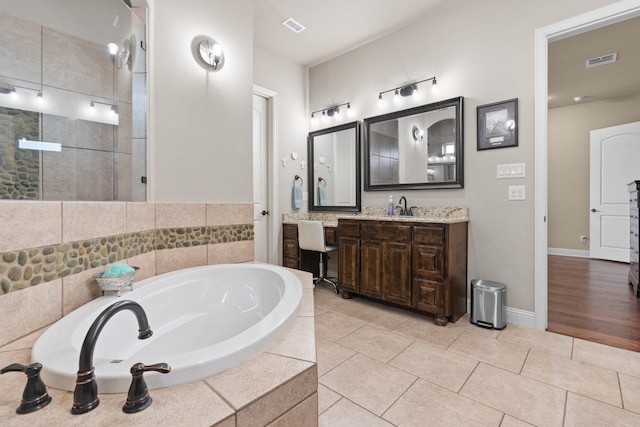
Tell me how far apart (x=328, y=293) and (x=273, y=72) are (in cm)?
268

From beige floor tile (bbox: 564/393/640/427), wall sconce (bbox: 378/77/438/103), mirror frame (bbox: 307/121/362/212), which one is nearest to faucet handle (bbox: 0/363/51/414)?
beige floor tile (bbox: 564/393/640/427)

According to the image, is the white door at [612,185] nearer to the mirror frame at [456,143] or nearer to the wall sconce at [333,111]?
the mirror frame at [456,143]

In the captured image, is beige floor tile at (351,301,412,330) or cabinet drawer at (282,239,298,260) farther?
cabinet drawer at (282,239,298,260)

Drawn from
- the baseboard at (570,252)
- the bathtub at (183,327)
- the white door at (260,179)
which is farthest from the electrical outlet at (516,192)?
the baseboard at (570,252)

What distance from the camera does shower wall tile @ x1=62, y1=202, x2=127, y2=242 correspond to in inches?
43.9

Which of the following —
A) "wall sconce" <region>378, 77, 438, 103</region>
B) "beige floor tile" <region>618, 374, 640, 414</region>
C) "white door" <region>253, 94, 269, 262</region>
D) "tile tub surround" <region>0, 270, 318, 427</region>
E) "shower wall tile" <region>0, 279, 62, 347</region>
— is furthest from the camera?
"white door" <region>253, 94, 269, 262</region>

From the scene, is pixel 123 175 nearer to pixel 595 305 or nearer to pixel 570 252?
pixel 595 305

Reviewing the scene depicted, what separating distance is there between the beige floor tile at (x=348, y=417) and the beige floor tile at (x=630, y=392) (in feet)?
3.79

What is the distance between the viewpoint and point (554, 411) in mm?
1320

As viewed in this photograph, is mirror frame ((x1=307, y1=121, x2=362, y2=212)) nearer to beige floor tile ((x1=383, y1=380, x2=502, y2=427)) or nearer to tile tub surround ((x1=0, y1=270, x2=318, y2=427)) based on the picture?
beige floor tile ((x1=383, y1=380, x2=502, y2=427))

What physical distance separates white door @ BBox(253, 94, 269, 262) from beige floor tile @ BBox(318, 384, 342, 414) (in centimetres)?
207

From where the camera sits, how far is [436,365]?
5.62 feet

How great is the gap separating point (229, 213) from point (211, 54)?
3.50 feet

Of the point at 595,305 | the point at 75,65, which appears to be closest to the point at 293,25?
the point at 75,65
